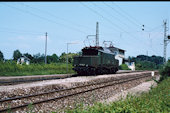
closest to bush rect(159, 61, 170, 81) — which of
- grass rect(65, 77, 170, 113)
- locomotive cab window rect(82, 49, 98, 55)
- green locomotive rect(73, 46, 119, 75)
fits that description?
green locomotive rect(73, 46, 119, 75)

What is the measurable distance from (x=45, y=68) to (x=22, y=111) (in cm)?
2570

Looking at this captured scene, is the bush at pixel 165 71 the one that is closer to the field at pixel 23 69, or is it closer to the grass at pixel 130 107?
the field at pixel 23 69

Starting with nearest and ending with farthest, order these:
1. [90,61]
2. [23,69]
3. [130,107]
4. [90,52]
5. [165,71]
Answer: [130,107]
[165,71]
[90,61]
[90,52]
[23,69]

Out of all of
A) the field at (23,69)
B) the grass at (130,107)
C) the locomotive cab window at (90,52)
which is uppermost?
the locomotive cab window at (90,52)

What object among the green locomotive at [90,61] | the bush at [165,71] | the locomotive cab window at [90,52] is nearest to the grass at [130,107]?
the green locomotive at [90,61]

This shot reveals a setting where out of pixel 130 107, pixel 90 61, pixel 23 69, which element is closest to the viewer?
pixel 130 107

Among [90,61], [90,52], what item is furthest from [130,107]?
[90,52]

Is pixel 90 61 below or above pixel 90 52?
below

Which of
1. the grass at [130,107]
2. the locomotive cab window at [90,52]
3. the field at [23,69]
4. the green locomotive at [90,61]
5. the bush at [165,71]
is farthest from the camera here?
the field at [23,69]

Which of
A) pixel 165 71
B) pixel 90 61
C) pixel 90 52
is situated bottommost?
pixel 165 71

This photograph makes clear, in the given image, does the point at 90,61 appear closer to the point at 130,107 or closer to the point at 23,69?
the point at 23,69

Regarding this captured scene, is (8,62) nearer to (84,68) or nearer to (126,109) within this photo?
(84,68)

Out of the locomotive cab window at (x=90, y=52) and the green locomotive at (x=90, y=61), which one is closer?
the green locomotive at (x=90, y=61)

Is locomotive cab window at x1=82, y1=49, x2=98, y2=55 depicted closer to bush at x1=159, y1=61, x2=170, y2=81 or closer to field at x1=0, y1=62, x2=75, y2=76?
field at x1=0, y1=62, x2=75, y2=76
